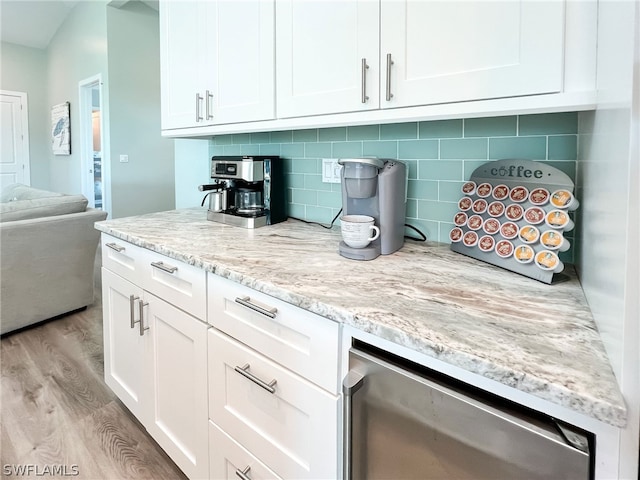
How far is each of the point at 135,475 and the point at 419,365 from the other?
1.35m

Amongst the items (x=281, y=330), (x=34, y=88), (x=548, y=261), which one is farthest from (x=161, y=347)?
(x=34, y=88)

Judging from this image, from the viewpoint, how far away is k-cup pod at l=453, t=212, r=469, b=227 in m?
1.21

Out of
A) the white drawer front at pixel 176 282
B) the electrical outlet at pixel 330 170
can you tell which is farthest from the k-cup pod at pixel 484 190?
the white drawer front at pixel 176 282

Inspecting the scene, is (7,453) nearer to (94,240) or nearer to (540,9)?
(94,240)

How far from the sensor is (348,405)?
82 centimetres

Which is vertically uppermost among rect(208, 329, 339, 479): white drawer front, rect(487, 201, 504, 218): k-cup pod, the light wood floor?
rect(487, 201, 504, 218): k-cup pod

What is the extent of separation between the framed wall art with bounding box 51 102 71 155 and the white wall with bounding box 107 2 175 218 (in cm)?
151

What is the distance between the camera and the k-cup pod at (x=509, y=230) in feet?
3.46

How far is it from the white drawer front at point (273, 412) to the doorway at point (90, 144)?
198 inches

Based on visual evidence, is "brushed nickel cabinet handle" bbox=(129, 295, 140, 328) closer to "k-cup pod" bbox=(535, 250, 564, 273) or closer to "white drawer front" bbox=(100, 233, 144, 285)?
"white drawer front" bbox=(100, 233, 144, 285)

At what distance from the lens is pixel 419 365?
745 millimetres

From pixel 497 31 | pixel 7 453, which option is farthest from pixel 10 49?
pixel 497 31

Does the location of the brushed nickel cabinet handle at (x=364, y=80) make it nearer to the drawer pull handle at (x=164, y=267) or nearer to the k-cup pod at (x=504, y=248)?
the k-cup pod at (x=504, y=248)

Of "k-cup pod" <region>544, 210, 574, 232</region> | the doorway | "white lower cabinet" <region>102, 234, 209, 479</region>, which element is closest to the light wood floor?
"white lower cabinet" <region>102, 234, 209, 479</region>
